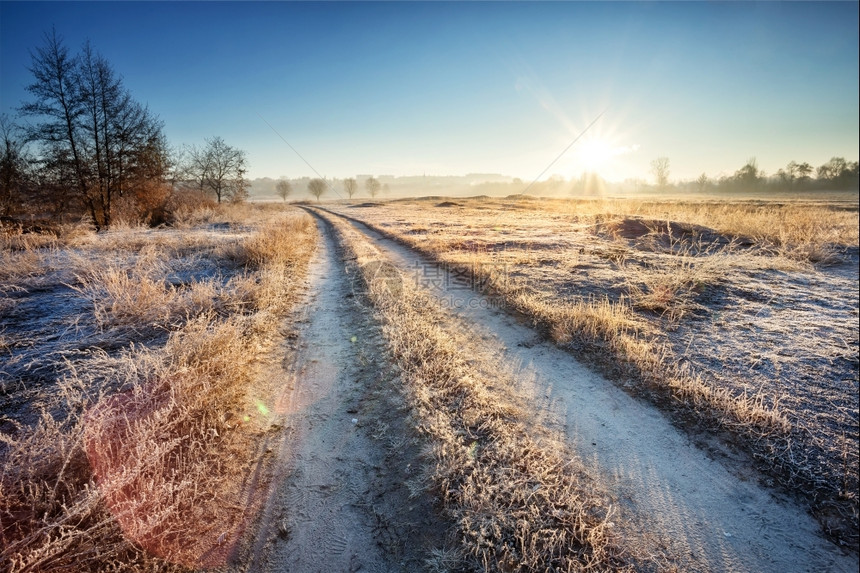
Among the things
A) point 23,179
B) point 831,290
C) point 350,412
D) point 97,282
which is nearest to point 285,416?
point 350,412

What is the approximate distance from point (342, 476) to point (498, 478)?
4.64 feet

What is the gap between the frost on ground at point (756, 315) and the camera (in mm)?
3412

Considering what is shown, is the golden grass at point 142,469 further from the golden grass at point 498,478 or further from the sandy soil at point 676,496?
the sandy soil at point 676,496

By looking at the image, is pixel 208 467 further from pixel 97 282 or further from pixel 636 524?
pixel 97 282

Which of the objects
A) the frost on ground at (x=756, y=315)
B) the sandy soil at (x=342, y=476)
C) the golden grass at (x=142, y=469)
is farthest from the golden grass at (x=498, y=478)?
the frost on ground at (x=756, y=315)

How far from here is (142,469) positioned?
8.68 feet

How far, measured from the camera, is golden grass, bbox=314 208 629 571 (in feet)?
7.91

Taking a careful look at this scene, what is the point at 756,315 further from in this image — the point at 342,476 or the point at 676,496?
the point at 342,476

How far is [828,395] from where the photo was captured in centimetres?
421

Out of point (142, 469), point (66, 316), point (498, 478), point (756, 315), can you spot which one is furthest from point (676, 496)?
point (66, 316)

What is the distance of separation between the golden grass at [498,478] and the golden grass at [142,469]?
5.47 feet

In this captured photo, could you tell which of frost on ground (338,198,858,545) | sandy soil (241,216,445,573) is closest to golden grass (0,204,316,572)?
sandy soil (241,216,445,573)

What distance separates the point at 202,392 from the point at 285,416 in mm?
885

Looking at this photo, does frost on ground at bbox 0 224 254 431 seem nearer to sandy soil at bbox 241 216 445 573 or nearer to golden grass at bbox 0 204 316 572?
golden grass at bbox 0 204 316 572
